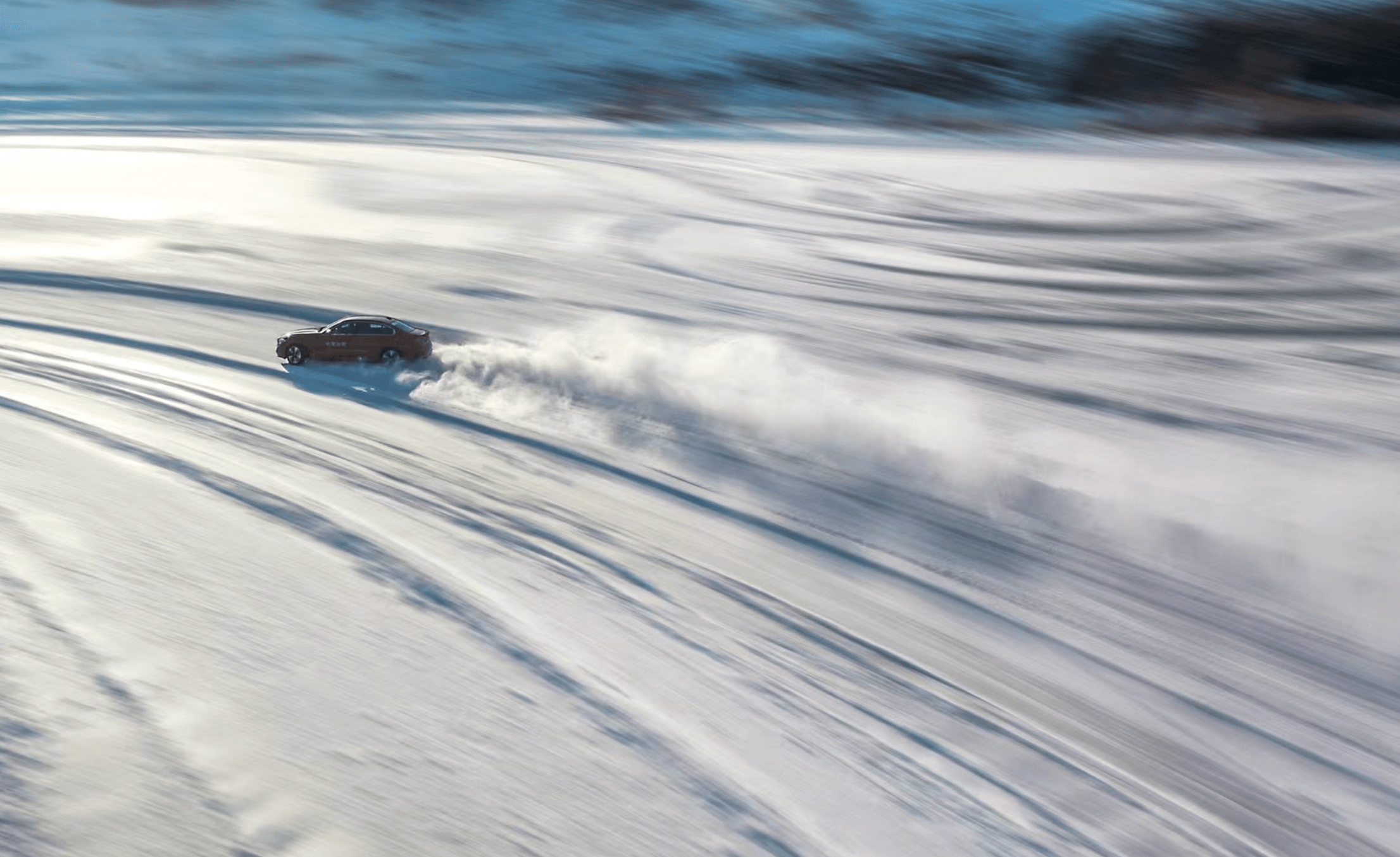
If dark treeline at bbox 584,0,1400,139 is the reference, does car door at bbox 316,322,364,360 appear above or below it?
below

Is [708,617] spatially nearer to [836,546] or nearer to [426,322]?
[836,546]

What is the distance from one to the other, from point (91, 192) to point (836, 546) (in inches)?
683

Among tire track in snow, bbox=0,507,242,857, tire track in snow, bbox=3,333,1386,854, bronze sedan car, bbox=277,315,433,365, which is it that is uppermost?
bronze sedan car, bbox=277,315,433,365

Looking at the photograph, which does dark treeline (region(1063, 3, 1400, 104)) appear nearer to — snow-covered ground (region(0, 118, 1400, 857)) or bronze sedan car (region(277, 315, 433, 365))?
snow-covered ground (region(0, 118, 1400, 857))

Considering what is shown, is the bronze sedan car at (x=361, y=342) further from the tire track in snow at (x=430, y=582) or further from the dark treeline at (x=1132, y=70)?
the dark treeline at (x=1132, y=70)

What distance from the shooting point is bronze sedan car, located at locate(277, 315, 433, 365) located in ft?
41.0

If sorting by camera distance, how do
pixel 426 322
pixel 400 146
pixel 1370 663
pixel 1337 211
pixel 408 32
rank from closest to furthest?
pixel 1370 663 → pixel 426 322 → pixel 1337 211 → pixel 400 146 → pixel 408 32

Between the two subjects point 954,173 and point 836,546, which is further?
point 954,173

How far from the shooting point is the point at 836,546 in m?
9.26

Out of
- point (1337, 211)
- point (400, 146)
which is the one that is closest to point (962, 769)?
point (1337, 211)

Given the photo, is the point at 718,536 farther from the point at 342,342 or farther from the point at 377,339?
the point at 342,342

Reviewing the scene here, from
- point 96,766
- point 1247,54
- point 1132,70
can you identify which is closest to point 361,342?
point 96,766

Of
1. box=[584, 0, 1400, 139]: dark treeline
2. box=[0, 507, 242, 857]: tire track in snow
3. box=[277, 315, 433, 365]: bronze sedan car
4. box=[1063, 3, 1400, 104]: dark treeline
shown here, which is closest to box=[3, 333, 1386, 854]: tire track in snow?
box=[0, 507, 242, 857]: tire track in snow

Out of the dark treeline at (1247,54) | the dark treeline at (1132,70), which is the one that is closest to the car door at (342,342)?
the dark treeline at (1132,70)
